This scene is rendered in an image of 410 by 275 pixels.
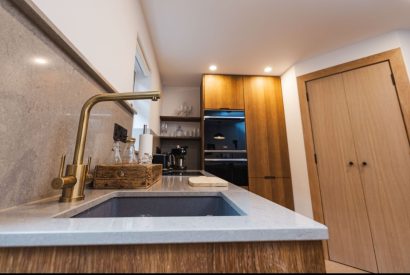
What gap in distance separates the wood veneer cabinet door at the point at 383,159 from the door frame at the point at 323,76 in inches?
1.7

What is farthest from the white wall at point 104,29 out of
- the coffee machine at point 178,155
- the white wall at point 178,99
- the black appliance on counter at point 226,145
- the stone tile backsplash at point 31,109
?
the white wall at point 178,99

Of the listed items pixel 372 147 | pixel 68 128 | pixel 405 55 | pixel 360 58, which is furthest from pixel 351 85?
pixel 68 128

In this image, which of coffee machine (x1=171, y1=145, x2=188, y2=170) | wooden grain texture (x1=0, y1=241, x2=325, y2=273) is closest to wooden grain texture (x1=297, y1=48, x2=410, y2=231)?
coffee machine (x1=171, y1=145, x2=188, y2=170)

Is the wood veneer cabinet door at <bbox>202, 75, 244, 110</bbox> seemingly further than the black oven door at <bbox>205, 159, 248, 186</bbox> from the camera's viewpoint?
Yes

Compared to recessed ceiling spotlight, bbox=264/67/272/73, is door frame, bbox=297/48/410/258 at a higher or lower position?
lower

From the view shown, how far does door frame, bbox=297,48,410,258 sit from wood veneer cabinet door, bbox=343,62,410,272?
0.14 ft

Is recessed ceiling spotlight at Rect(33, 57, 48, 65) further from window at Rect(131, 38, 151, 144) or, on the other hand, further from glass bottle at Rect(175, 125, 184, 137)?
glass bottle at Rect(175, 125, 184, 137)

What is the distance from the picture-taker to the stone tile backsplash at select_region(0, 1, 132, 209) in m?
0.41

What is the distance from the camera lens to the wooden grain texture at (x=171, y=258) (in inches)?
9.6

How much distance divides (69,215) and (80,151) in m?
0.17

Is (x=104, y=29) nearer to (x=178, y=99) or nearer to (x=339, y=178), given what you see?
(x=178, y=99)

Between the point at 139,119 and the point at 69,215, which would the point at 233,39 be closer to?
the point at 139,119

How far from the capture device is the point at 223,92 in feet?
8.70

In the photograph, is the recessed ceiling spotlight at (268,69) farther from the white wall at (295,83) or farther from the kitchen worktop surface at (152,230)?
the kitchen worktop surface at (152,230)
